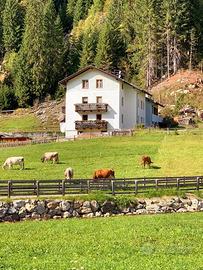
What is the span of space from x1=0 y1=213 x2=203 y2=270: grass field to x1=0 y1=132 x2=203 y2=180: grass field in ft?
50.0

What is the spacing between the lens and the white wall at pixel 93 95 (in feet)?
263

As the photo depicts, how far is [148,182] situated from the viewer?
34.7 meters

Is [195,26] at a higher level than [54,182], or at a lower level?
higher

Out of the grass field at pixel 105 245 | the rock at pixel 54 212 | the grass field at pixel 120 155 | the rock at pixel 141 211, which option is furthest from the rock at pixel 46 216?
the grass field at pixel 120 155

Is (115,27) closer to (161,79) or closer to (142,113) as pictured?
(161,79)

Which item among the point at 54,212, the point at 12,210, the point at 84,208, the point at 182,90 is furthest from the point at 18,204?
the point at 182,90

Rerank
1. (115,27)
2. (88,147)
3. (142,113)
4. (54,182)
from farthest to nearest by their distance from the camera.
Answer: (115,27)
(142,113)
(88,147)
(54,182)

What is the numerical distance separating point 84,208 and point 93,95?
50663 mm

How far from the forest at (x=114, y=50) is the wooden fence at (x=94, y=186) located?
73.2 m

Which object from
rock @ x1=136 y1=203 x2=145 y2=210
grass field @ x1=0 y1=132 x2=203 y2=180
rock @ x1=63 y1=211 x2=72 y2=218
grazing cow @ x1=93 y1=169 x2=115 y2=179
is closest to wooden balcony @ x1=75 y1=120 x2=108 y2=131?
grass field @ x1=0 y1=132 x2=203 y2=180

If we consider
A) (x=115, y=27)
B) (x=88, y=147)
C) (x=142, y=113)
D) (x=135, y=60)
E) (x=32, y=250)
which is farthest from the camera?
(x=115, y=27)

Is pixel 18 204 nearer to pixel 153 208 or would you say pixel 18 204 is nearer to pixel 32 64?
pixel 153 208

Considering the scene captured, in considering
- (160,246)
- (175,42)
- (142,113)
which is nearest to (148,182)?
(160,246)

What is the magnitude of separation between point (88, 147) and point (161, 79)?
56.0m
